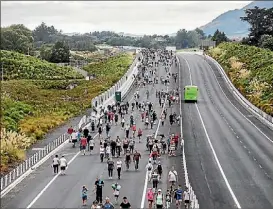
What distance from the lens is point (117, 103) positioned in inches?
3061

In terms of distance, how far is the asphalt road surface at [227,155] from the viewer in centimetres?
3222

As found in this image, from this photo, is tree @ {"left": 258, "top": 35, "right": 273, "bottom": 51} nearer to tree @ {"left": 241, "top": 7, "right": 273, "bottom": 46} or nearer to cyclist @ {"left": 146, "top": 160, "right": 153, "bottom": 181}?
tree @ {"left": 241, "top": 7, "right": 273, "bottom": 46}

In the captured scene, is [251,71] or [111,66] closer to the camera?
[251,71]

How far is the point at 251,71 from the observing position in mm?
102875

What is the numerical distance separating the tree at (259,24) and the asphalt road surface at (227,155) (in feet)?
238

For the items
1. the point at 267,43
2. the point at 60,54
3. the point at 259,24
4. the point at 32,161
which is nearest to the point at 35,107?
the point at 32,161

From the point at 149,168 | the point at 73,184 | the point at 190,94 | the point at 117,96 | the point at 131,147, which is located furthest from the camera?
the point at 190,94

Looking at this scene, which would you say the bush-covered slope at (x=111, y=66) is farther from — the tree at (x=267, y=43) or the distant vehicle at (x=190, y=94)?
the distant vehicle at (x=190, y=94)

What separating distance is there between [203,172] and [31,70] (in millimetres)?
84378

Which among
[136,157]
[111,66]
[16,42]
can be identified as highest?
[16,42]

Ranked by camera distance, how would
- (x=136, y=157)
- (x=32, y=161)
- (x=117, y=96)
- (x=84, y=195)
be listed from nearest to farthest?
(x=84, y=195) < (x=136, y=157) < (x=32, y=161) < (x=117, y=96)

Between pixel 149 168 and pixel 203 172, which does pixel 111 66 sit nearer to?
pixel 203 172

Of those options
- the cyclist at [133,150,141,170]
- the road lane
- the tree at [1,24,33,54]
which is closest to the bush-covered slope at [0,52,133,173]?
the road lane

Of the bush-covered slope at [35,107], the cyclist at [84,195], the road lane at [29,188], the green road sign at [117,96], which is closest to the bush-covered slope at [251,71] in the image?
the green road sign at [117,96]
